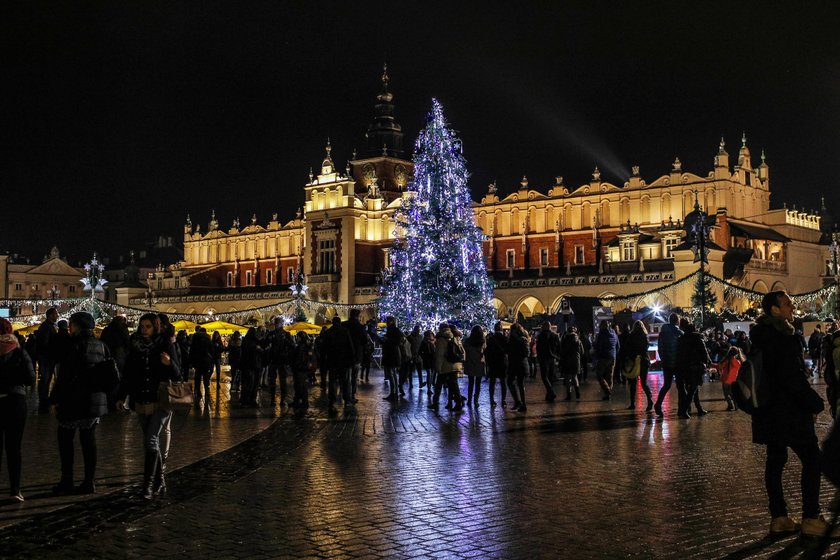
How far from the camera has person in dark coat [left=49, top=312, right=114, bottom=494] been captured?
823 cm

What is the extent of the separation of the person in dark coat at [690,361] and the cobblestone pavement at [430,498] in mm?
1364

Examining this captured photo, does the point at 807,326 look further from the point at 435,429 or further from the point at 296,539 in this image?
the point at 296,539

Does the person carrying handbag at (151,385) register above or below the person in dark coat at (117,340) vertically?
below

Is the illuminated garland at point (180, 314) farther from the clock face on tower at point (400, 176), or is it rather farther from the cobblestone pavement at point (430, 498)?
the cobblestone pavement at point (430, 498)

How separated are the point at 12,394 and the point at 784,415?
597cm

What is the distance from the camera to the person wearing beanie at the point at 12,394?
7926 mm

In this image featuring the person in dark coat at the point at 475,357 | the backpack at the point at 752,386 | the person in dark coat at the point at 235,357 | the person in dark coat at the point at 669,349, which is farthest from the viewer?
the person in dark coat at the point at 235,357

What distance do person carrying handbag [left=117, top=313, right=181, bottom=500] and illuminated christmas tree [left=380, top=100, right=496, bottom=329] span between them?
2399cm

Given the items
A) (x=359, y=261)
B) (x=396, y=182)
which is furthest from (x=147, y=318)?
(x=396, y=182)

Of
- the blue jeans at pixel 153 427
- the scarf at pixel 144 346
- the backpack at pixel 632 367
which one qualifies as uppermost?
the scarf at pixel 144 346

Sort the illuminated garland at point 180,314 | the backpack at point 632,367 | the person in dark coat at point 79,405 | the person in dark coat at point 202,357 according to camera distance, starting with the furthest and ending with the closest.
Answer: the illuminated garland at point 180,314 → the person in dark coat at point 202,357 → the backpack at point 632,367 → the person in dark coat at point 79,405

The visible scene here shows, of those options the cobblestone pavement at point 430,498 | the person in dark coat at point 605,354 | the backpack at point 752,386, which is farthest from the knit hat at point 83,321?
the person in dark coat at point 605,354

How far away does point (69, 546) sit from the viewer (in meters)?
6.29

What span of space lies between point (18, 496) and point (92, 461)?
2.24 ft
